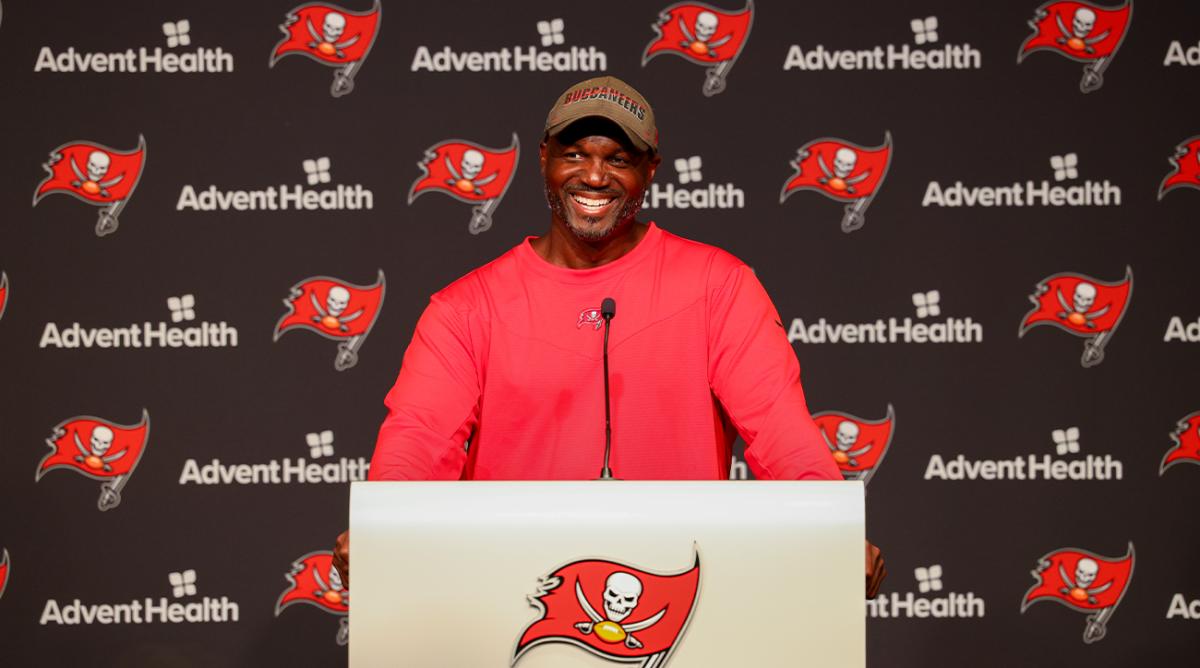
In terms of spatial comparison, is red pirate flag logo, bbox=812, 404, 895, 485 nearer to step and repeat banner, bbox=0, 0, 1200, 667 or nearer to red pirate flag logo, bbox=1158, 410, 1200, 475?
step and repeat banner, bbox=0, 0, 1200, 667

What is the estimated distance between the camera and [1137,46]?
A: 11.5 feet

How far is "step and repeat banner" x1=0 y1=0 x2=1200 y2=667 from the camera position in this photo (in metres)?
3.45

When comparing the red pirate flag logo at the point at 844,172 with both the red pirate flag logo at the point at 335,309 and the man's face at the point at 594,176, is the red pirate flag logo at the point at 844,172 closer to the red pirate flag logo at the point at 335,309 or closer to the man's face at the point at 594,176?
the red pirate flag logo at the point at 335,309

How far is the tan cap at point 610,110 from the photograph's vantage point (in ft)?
6.94

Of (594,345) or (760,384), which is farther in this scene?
(594,345)

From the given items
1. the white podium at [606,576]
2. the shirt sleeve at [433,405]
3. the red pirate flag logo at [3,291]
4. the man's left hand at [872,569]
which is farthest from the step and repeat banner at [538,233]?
the white podium at [606,576]

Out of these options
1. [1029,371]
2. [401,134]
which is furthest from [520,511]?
[1029,371]

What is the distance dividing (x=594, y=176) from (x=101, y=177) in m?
1.96

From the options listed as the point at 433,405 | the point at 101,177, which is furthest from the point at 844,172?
the point at 101,177

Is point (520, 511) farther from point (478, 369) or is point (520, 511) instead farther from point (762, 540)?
point (478, 369)

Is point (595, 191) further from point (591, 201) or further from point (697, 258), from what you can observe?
point (697, 258)

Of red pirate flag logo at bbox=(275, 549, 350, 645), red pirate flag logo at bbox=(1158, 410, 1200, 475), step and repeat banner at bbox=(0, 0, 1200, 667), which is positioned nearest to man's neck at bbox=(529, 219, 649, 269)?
step and repeat banner at bbox=(0, 0, 1200, 667)

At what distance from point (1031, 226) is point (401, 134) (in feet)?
6.19

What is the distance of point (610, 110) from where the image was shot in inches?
83.2
